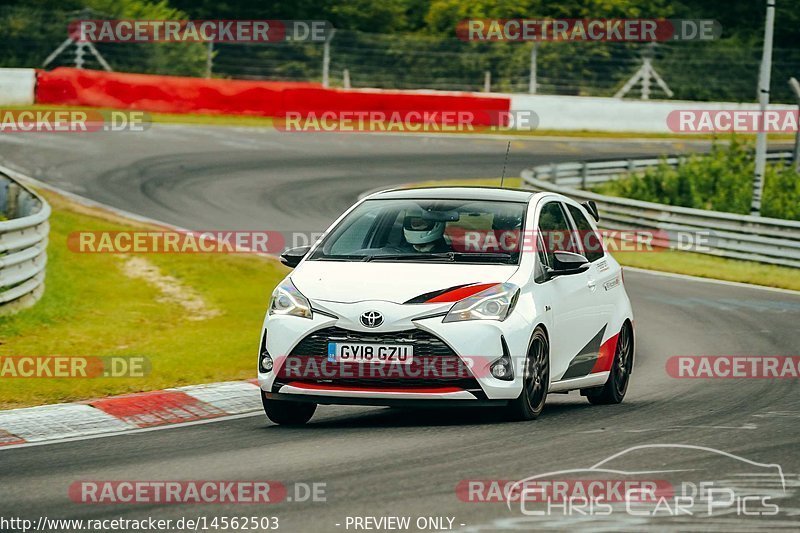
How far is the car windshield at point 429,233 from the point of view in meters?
9.83

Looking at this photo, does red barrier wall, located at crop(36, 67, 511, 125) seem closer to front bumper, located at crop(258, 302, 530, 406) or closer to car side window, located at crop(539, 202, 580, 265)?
car side window, located at crop(539, 202, 580, 265)

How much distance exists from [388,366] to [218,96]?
1211 inches

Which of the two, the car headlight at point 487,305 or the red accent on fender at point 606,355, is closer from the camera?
the car headlight at point 487,305

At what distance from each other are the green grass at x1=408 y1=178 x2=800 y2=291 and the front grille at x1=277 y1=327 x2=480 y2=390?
13.2 m

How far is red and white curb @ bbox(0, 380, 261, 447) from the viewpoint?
31.2 feet

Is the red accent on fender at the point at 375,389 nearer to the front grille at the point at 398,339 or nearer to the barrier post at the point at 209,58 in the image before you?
the front grille at the point at 398,339

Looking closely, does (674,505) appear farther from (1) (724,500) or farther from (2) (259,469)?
(2) (259,469)

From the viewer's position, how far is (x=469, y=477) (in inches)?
295

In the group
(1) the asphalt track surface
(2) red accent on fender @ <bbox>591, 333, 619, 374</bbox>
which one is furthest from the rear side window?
(1) the asphalt track surface

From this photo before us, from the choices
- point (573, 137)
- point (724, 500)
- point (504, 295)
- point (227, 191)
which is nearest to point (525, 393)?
point (504, 295)

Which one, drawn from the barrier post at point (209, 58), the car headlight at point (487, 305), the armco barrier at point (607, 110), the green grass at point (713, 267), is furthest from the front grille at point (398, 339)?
the barrier post at point (209, 58)

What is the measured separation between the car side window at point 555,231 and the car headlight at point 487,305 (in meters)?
0.98

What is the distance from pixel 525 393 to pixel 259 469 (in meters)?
2.12

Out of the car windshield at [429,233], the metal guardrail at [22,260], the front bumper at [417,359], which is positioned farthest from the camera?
the metal guardrail at [22,260]
